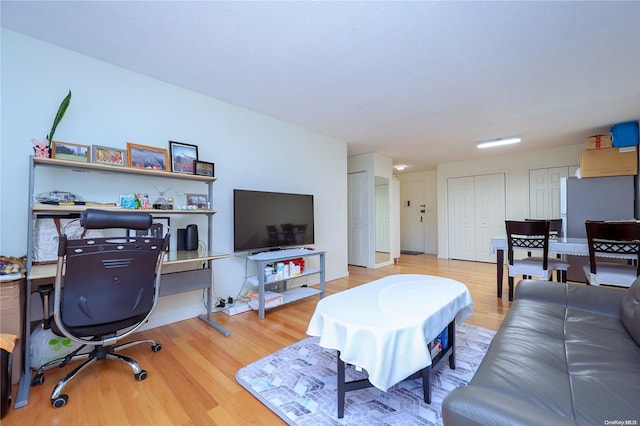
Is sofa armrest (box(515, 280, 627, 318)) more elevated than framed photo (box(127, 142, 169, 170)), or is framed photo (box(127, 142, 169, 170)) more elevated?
framed photo (box(127, 142, 169, 170))

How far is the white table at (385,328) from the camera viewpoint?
1257 millimetres

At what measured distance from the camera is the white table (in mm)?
1257

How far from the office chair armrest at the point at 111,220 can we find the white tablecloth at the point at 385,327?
1.24 metres

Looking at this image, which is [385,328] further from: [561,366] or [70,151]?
[70,151]

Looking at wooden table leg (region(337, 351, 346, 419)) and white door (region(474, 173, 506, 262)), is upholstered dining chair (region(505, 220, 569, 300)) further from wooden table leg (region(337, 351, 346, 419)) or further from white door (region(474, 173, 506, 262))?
white door (region(474, 173, 506, 262))

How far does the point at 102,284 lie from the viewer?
159cm

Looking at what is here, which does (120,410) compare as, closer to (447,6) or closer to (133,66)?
(133,66)

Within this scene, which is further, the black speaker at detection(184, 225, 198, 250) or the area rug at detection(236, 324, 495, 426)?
the black speaker at detection(184, 225, 198, 250)

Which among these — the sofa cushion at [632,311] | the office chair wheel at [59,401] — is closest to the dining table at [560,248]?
the sofa cushion at [632,311]

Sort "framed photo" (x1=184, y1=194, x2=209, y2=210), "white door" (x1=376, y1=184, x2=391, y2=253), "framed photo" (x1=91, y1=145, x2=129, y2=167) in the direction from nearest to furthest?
"framed photo" (x1=91, y1=145, x2=129, y2=167), "framed photo" (x1=184, y1=194, x2=209, y2=210), "white door" (x1=376, y1=184, x2=391, y2=253)

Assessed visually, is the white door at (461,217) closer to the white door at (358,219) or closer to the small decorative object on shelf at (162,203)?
the white door at (358,219)

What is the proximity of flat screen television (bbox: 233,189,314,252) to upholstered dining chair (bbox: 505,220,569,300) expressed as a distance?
8.11 feet

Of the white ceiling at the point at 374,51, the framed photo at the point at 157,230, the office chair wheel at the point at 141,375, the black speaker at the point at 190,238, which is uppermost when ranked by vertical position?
the white ceiling at the point at 374,51

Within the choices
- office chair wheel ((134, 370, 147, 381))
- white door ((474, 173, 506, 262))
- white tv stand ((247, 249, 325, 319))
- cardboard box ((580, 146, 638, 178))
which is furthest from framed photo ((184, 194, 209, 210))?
white door ((474, 173, 506, 262))
